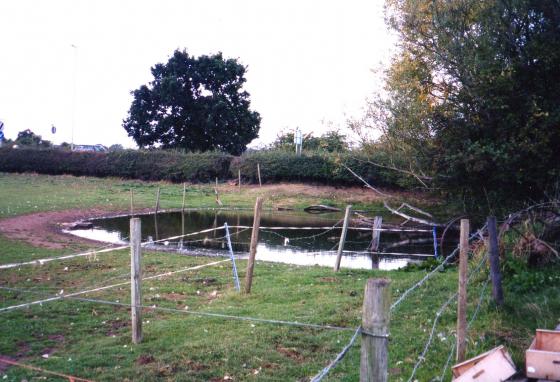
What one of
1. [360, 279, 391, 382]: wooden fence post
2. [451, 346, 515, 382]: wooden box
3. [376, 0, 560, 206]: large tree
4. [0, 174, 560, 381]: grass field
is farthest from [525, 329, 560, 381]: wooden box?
[376, 0, 560, 206]: large tree

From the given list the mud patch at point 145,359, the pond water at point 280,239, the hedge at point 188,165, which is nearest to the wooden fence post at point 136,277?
the mud patch at point 145,359

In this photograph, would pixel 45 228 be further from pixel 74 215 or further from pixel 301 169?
pixel 301 169

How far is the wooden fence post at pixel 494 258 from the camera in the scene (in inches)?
291

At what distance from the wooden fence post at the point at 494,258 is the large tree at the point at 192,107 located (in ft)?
156

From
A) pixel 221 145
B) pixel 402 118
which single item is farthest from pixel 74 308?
pixel 221 145

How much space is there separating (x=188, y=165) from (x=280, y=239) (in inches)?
1051

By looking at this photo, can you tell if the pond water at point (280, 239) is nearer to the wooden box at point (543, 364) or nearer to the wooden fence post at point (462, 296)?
the wooden fence post at point (462, 296)

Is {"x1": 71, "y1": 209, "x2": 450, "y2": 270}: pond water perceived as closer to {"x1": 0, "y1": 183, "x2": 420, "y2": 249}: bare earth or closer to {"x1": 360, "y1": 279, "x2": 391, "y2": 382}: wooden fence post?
{"x1": 0, "y1": 183, "x2": 420, "y2": 249}: bare earth

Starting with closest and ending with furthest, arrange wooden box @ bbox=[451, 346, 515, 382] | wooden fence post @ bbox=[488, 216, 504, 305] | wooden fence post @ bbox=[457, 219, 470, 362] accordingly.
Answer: wooden box @ bbox=[451, 346, 515, 382]
wooden fence post @ bbox=[457, 219, 470, 362]
wooden fence post @ bbox=[488, 216, 504, 305]

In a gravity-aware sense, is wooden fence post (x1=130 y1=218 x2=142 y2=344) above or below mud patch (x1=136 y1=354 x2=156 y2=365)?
above

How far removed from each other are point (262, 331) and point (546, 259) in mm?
5717

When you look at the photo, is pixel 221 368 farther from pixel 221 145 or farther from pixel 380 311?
pixel 221 145

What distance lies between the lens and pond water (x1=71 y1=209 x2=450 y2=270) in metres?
18.0

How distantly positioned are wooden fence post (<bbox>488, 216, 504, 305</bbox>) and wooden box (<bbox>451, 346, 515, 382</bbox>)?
222 centimetres
